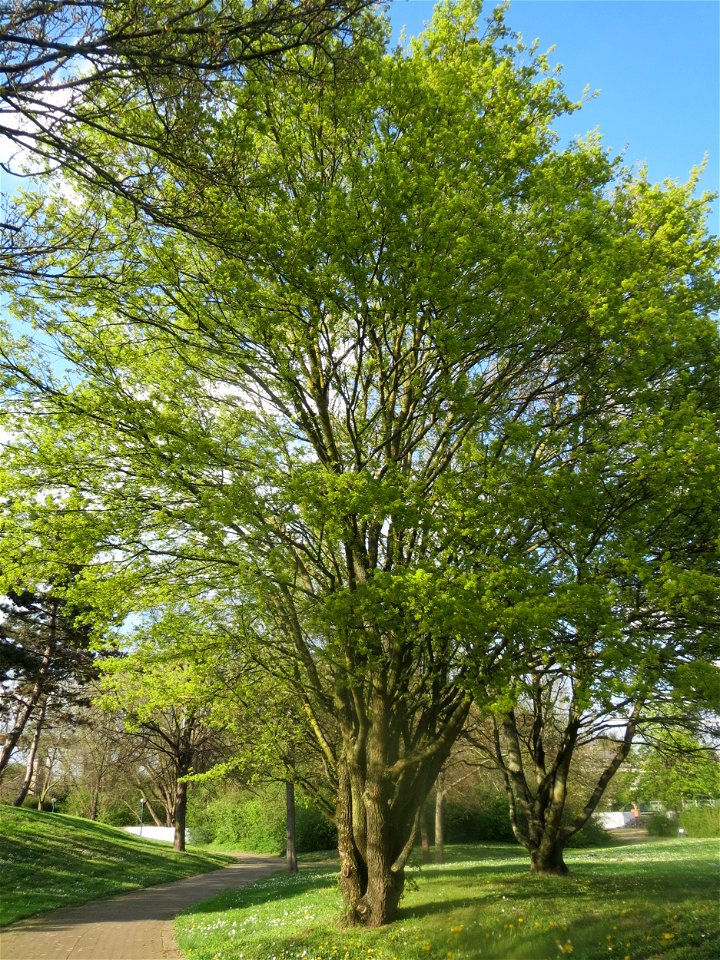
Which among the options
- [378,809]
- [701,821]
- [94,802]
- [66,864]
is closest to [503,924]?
[378,809]

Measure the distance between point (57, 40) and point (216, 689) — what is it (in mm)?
9976

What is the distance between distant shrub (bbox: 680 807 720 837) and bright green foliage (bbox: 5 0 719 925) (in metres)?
29.7

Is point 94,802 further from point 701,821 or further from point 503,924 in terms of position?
point 503,924

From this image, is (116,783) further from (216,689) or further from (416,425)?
(416,425)

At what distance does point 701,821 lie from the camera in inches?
1398

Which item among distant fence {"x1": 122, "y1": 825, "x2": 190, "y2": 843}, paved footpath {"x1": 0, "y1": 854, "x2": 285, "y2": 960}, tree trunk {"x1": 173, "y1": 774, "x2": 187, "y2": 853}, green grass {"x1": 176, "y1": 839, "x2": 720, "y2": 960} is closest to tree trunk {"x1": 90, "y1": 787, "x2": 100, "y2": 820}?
distant fence {"x1": 122, "y1": 825, "x2": 190, "y2": 843}

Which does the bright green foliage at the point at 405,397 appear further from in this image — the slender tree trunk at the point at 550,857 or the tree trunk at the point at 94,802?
the tree trunk at the point at 94,802

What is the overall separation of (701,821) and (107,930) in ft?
108

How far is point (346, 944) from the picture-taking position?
9.73 m

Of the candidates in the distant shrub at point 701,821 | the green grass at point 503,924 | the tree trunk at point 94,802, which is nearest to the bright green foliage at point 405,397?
the green grass at point 503,924

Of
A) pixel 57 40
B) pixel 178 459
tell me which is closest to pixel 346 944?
pixel 178 459

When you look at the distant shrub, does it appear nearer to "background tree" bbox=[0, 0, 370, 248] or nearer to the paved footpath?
the paved footpath

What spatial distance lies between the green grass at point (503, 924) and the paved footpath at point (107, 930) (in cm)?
55

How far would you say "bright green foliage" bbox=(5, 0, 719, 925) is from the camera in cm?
820
